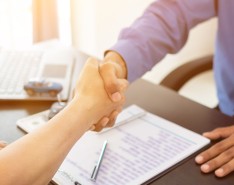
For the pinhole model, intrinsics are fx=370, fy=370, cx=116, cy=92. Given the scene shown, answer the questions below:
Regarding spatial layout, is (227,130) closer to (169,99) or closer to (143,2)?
(169,99)

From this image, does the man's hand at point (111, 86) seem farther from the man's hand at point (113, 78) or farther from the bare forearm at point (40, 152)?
the bare forearm at point (40, 152)

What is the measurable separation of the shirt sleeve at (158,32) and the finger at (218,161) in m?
0.35

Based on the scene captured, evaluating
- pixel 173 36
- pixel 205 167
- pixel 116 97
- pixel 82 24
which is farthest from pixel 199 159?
pixel 82 24

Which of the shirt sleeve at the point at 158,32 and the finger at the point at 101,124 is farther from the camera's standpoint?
the shirt sleeve at the point at 158,32

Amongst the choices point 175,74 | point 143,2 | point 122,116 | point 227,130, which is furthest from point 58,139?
point 143,2

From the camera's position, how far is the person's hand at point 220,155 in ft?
2.51

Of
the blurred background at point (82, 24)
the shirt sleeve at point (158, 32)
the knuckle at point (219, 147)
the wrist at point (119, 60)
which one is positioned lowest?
the knuckle at point (219, 147)

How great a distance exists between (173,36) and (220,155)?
1.55 feet

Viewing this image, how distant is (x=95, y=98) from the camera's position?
0.87 metres

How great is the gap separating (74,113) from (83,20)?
1577mm

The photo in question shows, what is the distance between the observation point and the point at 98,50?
90.4 inches

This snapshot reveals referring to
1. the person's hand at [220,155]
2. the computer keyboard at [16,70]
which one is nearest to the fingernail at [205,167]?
the person's hand at [220,155]

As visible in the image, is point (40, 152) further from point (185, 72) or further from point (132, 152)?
point (185, 72)

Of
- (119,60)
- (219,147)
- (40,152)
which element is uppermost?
(119,60)
